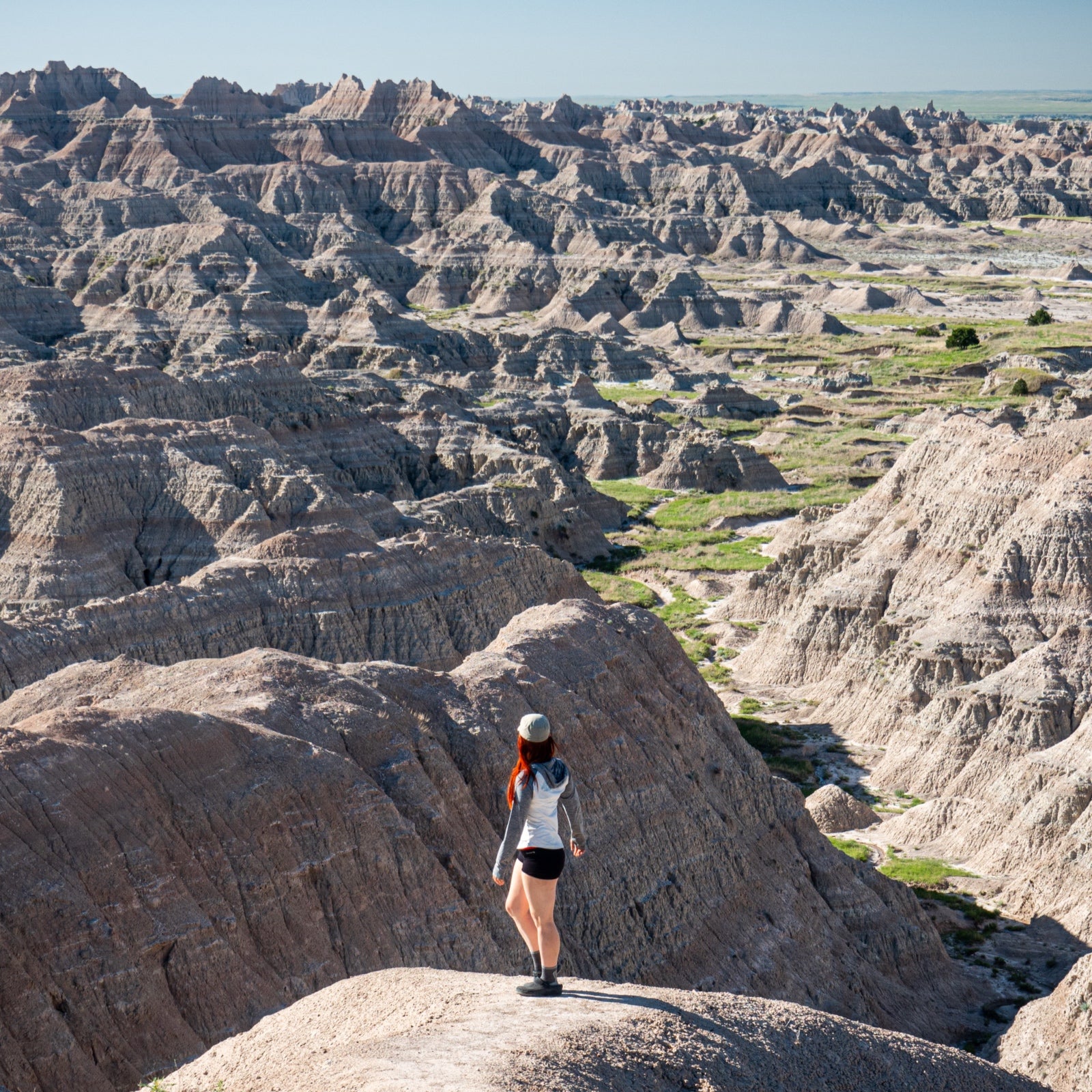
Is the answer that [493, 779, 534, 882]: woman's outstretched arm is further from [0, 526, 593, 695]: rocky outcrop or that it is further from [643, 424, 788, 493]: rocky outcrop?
[643, 424, 788, 493]: rocky outcrop

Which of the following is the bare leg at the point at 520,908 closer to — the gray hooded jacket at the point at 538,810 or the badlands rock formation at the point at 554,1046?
the gray hooded jacket at the point at 538,810

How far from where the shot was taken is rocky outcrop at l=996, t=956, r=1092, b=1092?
74.4 ft

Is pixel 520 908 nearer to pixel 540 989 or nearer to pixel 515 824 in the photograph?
pixel 540 989

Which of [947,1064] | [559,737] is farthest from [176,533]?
[947,1064]

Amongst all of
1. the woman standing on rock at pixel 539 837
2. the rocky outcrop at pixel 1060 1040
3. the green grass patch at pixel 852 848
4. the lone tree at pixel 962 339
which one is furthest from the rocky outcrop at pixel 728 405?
the woman standing on rock at pixel 539 837

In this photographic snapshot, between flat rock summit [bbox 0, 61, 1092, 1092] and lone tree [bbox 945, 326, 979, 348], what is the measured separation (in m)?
21.3

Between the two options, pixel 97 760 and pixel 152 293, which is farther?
pixel 152 293

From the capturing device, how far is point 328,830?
20.6m

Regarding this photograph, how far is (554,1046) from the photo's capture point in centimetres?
1269

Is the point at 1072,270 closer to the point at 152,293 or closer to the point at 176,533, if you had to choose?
the point at 152,293

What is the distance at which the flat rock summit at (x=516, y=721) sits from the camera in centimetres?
1669

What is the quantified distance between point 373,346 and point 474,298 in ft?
163

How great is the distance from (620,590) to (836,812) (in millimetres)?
22981

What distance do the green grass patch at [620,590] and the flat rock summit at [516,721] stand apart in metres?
0.29
